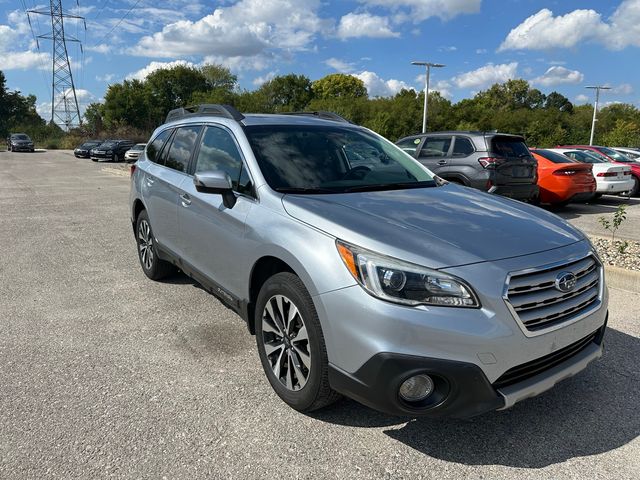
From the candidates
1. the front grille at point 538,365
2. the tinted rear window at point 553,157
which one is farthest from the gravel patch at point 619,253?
the tinted rear window at point 553,157

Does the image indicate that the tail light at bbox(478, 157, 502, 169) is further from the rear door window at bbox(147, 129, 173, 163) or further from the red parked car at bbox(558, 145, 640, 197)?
the red parked car at bbox(558, 145, 640, 197)

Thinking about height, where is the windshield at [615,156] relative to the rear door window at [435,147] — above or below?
below

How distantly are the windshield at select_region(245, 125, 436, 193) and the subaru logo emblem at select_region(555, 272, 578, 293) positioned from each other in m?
1.36

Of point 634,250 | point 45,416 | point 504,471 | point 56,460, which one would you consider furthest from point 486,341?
point 634,250

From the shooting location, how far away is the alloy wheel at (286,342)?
111 inches

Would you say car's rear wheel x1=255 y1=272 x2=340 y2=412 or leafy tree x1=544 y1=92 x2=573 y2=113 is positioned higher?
leafy tree x1=544 y1=92 x2=573 y2=113

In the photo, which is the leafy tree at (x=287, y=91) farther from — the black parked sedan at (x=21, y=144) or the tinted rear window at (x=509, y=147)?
the tinted rear window at (x=509, y=147)

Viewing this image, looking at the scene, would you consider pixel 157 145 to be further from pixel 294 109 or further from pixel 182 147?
pixel 294 109

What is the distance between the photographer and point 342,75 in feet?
309

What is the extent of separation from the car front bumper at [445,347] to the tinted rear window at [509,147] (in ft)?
26.1

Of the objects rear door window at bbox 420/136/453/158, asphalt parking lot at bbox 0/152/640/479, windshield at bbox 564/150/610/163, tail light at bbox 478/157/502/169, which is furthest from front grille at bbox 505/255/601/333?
windshield at bbox 564/150/610/163

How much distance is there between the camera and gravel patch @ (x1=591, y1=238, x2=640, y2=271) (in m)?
5.82

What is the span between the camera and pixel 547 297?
2523 mm

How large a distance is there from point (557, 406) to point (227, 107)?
3.30 meters
